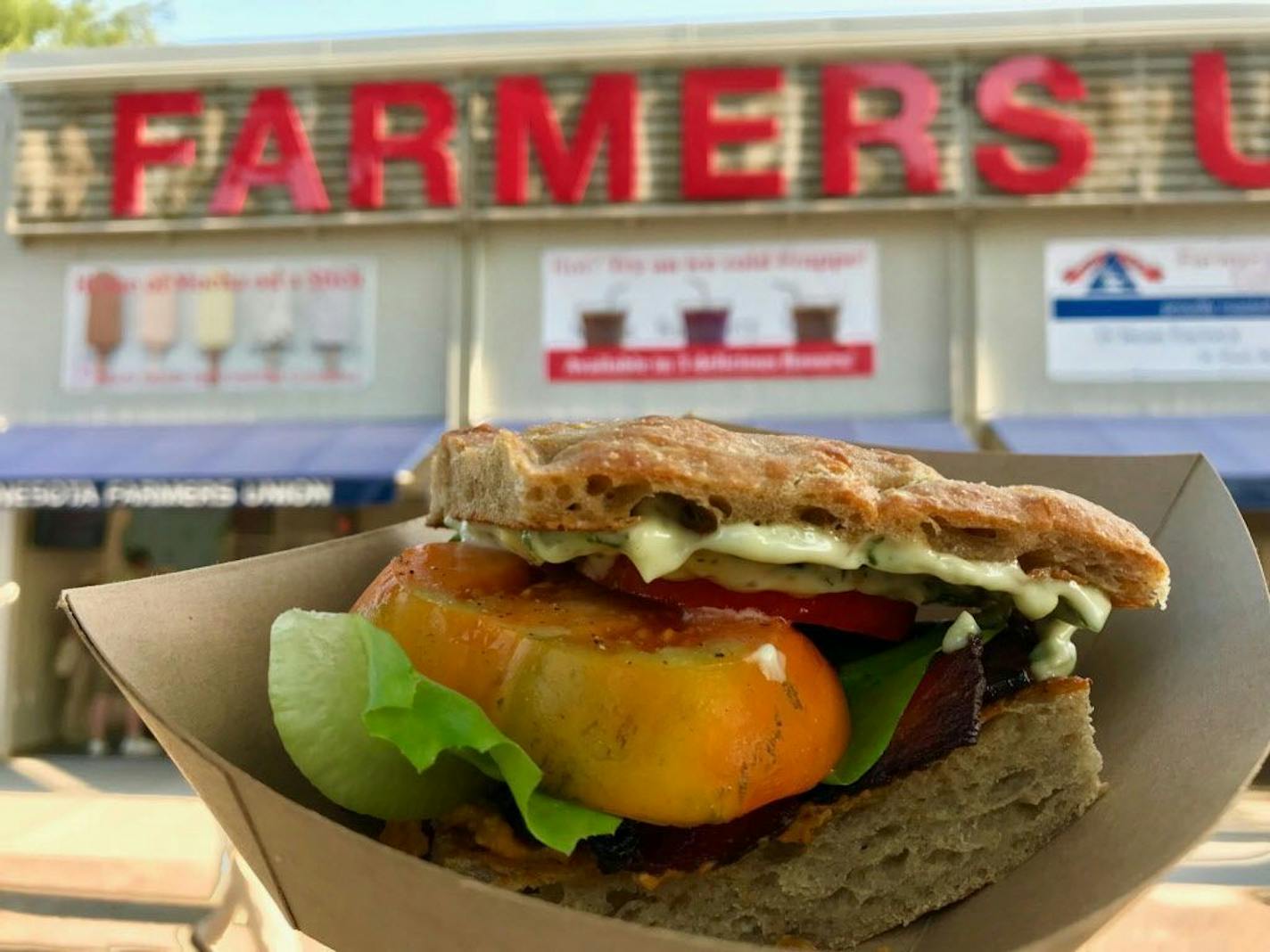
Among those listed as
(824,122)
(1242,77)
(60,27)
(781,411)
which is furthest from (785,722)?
(60,27)

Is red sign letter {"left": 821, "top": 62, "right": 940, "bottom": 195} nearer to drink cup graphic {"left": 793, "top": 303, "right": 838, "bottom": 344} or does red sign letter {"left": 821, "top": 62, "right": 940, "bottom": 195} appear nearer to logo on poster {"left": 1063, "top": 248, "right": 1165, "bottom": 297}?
drink cup graphic {"left": 793, "top": 303, "right": 838, "bottom": 344}

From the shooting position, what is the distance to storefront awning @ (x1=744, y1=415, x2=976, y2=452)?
7.43 meters

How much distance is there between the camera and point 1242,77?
8180mm

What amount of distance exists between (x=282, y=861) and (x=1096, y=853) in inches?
36.0

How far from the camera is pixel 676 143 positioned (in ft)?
27.8

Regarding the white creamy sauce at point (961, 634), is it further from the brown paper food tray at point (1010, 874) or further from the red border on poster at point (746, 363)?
the red border on poster at point (746, 363)

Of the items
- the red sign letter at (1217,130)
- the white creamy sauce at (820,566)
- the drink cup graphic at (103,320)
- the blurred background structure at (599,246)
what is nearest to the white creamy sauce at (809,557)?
the white creamy sauce at (820,566)

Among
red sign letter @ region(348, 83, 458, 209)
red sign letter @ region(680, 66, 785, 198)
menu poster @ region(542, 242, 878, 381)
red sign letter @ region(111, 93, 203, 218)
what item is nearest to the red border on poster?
menu poster @ region(542, 242, 878, 381)

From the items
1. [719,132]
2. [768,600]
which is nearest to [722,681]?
[768,600]

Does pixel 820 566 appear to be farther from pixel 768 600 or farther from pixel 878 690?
pixel 878 690

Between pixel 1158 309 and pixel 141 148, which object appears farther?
pixel 141 148

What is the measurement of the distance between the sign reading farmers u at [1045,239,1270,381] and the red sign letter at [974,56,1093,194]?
60 cm

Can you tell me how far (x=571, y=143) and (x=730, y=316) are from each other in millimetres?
2123

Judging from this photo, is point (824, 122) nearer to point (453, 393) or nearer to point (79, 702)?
point (453, 393)
